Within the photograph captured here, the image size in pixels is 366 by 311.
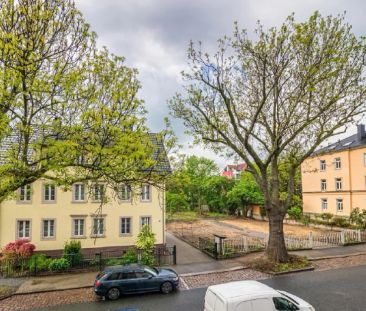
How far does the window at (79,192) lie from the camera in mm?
24083

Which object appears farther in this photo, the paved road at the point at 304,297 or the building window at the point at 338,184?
the building window at the point at 338,184

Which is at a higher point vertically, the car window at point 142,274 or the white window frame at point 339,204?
the white window frame at point 339,204

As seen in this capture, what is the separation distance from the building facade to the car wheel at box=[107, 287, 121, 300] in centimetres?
883

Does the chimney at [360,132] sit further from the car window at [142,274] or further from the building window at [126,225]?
the car window at [142,274]

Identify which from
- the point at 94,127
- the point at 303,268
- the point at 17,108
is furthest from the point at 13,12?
the point at 303,268

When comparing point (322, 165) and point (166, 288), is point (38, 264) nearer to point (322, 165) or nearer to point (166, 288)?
point (166, 288)

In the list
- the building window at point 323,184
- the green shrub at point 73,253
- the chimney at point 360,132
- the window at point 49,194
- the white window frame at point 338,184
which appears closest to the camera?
the green shrub at point 73,253

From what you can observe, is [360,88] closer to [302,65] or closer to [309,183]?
[302,65]

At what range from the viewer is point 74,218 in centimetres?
2377

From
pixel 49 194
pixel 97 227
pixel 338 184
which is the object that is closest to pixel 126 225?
pixel 97 227

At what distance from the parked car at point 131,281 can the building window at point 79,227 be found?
10.8 meters

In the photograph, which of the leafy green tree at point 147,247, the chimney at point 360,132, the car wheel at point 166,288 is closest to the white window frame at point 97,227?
the leafy green tree at point 147,247

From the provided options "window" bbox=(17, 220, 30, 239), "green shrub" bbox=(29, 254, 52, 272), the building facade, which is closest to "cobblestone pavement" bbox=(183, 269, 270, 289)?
the building facade

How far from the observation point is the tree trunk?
1783 centimetres
